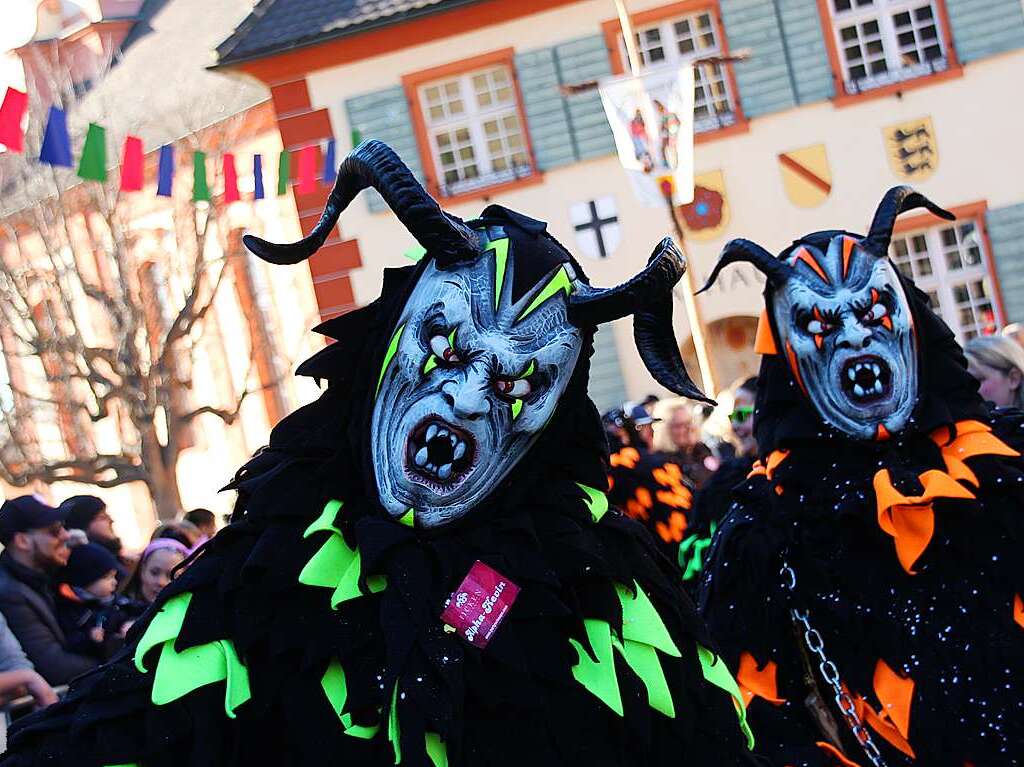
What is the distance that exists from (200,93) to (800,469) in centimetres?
2386

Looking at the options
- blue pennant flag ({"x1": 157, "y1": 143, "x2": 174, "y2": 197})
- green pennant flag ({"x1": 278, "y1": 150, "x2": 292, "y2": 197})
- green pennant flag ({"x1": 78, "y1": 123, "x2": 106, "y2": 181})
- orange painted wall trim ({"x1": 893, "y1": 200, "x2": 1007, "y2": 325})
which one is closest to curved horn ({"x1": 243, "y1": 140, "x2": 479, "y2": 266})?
green pennant flag ({"x1": 78, "y1": 123, "x2": 106, "y2": 181})

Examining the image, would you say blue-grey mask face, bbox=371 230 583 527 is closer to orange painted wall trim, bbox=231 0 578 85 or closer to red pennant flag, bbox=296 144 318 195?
red pennant flag, bbox=296 144 318 195

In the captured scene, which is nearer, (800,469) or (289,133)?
(800,469)

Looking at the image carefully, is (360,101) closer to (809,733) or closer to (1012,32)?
(1012,32)

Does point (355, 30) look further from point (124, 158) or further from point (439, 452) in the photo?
point (439, 452)

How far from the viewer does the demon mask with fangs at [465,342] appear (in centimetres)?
237

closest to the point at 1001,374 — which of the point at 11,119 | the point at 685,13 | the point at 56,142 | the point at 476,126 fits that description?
the point at 11,119

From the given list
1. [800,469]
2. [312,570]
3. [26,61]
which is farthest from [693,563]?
[26,61]

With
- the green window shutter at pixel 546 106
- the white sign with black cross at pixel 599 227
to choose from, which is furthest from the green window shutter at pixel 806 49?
the green window shutter at pixel 546 106

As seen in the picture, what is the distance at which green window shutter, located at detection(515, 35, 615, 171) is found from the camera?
55.7 feet

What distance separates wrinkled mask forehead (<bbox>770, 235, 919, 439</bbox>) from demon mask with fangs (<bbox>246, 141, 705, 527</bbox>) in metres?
1.43

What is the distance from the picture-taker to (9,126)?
7.63 metres

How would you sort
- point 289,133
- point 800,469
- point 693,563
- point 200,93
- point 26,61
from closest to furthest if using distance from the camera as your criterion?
point 800,469, point 693,563, point 289,133, point 200,93, point 26,61

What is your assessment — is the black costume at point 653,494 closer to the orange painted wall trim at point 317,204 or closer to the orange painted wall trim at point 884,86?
the orange painted wall trim at point 884,86
